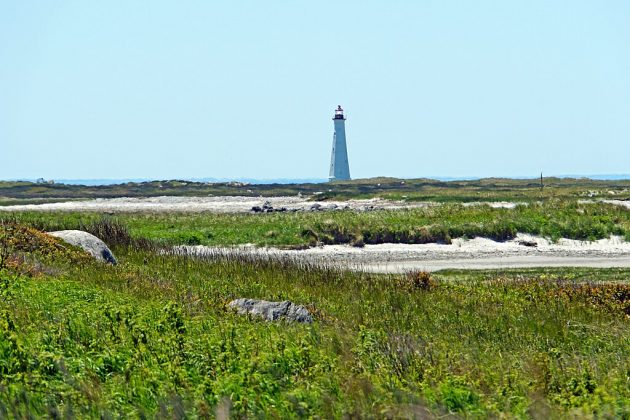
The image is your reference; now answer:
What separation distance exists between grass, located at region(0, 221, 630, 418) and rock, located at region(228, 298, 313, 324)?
16.5 inches

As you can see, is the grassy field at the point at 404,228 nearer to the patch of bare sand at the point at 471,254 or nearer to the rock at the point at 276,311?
the patch of bare sand at the point at 471,254

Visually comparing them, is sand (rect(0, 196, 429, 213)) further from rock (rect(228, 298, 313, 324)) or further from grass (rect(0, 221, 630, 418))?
rock (rect(228, 298, 313, 324))

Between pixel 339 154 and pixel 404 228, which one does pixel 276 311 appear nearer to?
pixel 404 228

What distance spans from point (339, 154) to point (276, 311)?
126 metres

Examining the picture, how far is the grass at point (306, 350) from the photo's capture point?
8.55m

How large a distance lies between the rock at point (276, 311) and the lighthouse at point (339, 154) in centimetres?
12301

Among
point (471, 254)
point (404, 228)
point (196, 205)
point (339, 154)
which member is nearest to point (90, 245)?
point (471, 254)

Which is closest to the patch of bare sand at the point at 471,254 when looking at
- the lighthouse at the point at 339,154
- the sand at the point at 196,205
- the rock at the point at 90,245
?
the rock at the point at 90,245

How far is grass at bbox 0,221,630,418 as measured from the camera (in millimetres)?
8547

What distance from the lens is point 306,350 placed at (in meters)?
11.2

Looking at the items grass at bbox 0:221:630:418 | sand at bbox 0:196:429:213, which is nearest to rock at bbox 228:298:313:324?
grass at bbox 0:221:630:418

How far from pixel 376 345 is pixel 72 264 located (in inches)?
488

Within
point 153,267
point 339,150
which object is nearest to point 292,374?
point 153,267

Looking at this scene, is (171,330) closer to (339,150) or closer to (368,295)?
(368,295)
